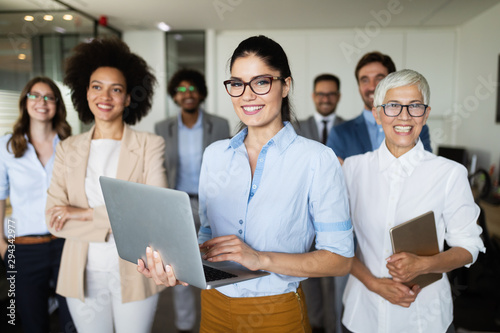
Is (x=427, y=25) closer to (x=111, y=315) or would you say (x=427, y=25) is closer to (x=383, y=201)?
(x=383, y=201)

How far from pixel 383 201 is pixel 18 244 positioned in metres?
2.01

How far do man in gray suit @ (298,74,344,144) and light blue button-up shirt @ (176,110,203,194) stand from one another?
36.8 inches

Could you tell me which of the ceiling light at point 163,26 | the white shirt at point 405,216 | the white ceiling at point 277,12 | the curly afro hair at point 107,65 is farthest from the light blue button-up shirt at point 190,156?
the ceiling light at point 163,26

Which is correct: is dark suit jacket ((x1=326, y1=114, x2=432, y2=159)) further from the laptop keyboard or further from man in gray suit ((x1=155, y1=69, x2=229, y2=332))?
man in gray suit ((x1=155, y1=69, x2=229, y2=332))

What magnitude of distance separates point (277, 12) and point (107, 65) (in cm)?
385

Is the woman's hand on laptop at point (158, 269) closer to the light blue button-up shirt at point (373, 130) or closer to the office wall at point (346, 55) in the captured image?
the light blue button-up shirt at point (373, 130)

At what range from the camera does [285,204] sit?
1.25 metres

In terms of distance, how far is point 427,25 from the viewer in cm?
609

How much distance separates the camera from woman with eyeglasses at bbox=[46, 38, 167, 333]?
5.73ft

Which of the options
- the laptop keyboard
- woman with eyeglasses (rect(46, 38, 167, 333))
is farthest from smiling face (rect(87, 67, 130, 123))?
the laptop keyboard

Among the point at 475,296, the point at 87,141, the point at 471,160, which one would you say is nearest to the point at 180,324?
the point at 87,141

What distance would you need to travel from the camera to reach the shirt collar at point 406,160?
1.46m

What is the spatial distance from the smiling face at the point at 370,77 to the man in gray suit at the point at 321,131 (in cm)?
88

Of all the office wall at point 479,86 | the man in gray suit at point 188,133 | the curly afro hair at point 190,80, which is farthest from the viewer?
the office wall at point 479,86
